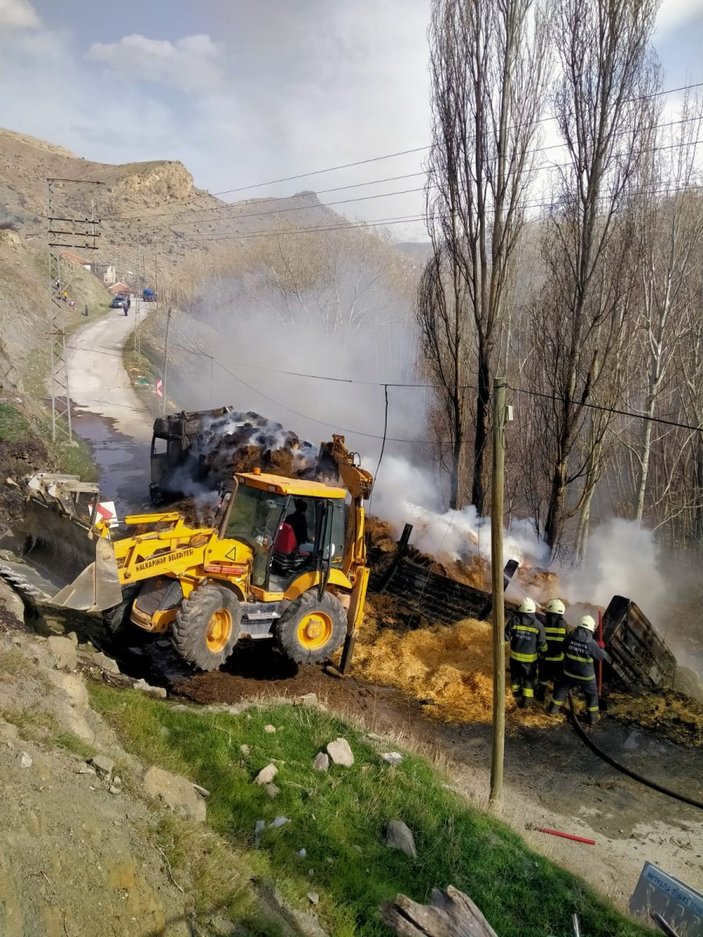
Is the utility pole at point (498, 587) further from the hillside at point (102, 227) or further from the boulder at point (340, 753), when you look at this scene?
the hillside at point (102, 227)

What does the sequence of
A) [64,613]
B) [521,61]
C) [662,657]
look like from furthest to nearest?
[521,61], [662,657], [64,613]

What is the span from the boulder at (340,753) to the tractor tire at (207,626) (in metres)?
2.47

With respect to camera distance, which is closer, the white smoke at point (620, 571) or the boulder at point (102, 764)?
the boulder at point (102, 764)

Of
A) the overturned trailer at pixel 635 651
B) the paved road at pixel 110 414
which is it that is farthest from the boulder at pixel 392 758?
the paved road at pixel 110 414

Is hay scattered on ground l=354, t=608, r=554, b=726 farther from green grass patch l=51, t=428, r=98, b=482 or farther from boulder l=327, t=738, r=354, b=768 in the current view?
green grass patch l=51, t=428, r=98, b=482

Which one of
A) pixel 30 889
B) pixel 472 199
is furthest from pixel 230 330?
pixel 30 889

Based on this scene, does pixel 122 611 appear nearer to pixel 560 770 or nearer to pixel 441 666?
pixel 441 666

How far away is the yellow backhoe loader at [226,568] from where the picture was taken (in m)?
8.18

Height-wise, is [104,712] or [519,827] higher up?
[104,712]

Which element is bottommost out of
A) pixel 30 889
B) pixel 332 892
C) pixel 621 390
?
pixel 332 892

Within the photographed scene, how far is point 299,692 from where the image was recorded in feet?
29.7

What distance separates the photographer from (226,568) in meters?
8.94

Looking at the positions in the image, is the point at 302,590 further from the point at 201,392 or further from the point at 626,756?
the point at 201,392

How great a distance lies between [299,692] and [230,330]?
4109cm
